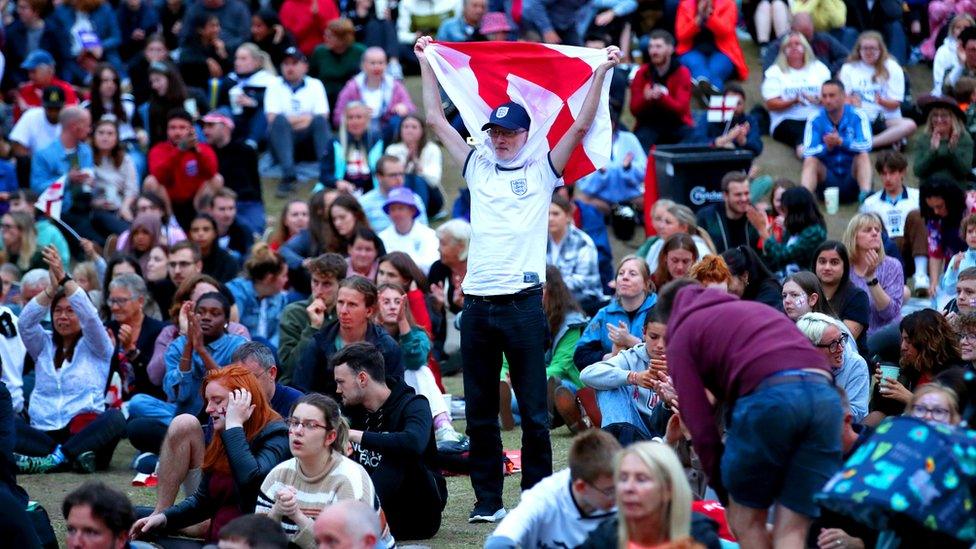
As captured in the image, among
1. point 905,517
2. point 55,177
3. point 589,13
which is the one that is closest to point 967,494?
point 905,517

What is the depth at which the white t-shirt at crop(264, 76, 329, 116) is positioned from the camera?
608 inches

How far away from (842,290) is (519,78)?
250 cm

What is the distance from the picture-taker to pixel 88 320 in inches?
367

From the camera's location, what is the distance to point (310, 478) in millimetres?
6566

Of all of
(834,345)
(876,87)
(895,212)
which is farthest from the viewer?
(876,87)

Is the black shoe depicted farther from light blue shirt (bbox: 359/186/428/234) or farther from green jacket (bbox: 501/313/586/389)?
green jacket (bbox: 501/313/586/389)

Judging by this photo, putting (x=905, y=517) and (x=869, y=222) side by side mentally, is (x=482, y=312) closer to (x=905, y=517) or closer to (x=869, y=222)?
(x=905, y=517)

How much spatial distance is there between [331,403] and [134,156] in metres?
8.97

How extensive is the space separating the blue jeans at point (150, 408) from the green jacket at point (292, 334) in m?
0.69

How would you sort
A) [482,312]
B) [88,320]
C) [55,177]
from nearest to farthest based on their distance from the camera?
[482,312]
[88,320]
[55,177]

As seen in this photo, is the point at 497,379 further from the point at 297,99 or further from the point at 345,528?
the point at 297,99

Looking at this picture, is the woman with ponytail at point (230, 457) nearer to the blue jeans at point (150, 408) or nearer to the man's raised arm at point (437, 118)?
the man's raised arm at point (437, 118)

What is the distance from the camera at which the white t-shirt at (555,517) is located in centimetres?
564

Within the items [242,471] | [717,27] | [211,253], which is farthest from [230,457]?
[717,27]
